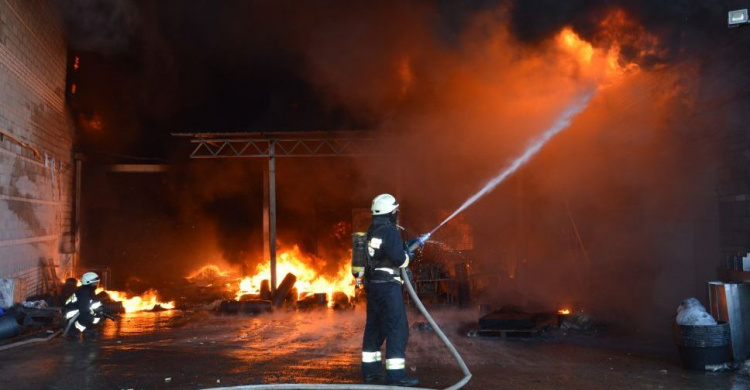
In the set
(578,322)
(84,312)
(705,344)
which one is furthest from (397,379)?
(84,312)

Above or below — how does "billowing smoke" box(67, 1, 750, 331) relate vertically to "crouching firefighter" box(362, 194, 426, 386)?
above

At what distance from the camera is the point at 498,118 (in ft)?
38.4

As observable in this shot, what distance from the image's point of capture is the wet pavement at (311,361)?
5.51m

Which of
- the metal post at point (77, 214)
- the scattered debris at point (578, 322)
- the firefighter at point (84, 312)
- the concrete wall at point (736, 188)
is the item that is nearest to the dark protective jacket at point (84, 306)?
the firefighter at point (84, 312)

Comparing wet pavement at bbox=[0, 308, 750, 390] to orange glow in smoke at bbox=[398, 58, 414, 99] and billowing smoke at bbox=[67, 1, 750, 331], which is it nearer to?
billowing smoke at bbox=[67, 1, 750, 331]

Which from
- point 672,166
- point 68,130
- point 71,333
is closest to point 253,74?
point 68,130

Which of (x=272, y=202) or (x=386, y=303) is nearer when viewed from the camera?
(x=386, y=303)

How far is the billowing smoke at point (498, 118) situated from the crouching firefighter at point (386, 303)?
486 cm

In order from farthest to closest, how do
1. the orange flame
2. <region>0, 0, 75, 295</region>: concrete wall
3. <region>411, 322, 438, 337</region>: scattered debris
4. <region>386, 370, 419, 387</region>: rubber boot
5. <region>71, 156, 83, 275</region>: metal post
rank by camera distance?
the orange flame < <region>71, 156, 83, 275</region>: metal post < <region>0, 0, 75, 295</region>: concrete wall < <region>411, 322, 438, 337</region>: scattered debris < <region>386, 370, 419, 387</region>: rubber boot

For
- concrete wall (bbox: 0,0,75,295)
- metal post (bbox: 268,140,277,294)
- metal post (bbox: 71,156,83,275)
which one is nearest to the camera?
concrete wall (bbox: 0,0,75,295)

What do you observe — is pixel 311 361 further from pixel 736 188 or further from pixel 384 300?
pixel 736 188

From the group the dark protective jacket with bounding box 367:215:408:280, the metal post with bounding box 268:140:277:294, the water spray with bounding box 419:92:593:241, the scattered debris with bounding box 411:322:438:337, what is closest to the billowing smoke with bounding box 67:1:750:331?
the water spray with bounding box 419:92:593:241

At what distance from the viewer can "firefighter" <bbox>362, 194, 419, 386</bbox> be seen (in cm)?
528

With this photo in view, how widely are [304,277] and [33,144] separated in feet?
25.3
